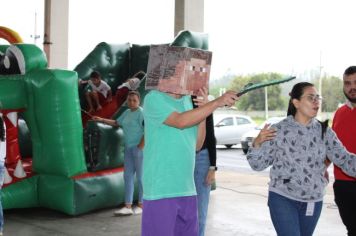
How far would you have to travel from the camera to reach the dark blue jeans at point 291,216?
2.92 metres

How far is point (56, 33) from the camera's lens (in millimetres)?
11422

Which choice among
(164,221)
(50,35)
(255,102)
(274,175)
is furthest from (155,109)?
(255,102)

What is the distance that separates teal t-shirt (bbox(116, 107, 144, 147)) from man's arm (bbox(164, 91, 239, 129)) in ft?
11.6

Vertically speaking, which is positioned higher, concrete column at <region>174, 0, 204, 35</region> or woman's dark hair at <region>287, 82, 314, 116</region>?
concrete column at <region>174, 0, 204, 35</region>

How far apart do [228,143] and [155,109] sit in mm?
16589

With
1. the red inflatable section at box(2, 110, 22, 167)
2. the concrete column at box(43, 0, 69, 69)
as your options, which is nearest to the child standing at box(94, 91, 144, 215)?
the red inflatable section at box(2, 110, 22, 167)

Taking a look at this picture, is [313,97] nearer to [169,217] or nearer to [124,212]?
[169,217]

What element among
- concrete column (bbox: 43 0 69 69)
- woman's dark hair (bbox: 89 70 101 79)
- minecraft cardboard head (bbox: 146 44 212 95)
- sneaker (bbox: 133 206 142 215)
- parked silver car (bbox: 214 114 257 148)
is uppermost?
concrete column (bbox: 43 0 69 69)

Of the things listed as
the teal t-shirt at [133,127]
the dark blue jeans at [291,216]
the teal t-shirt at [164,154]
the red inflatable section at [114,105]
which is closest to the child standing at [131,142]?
the teal t-shirt at [133,127]

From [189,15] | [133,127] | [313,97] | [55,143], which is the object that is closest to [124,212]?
[133,127]

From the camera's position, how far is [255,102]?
111 ft

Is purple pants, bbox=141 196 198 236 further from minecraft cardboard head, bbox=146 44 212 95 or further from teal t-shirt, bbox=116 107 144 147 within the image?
teal t-shirt, bbox=116 107 144 147

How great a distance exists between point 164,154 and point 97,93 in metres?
5.55

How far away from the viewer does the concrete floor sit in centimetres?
532
